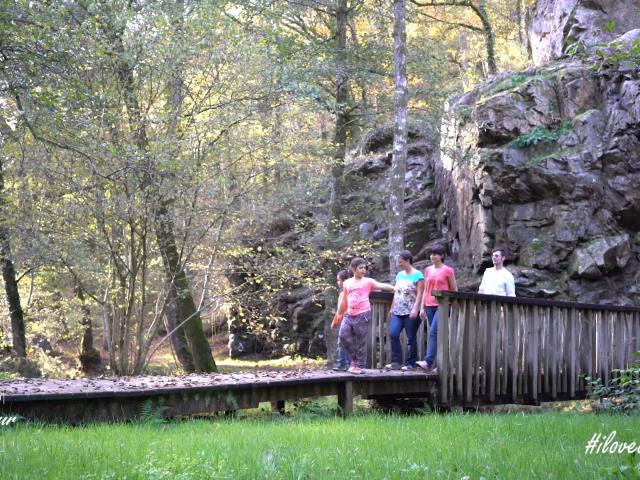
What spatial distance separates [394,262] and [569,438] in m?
8.65

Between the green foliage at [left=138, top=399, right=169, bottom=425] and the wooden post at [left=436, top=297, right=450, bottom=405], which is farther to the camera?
the wooden post at [left=436, top=297, right=450, bottom=405]

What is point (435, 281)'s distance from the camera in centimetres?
973

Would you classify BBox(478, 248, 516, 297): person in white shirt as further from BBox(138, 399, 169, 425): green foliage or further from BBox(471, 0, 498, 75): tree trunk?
BBox(471, 0, 498, 75): tree trunk

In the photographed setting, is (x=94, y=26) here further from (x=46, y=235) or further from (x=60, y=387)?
(x=60, y=387)

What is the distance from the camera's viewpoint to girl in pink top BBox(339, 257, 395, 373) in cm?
952

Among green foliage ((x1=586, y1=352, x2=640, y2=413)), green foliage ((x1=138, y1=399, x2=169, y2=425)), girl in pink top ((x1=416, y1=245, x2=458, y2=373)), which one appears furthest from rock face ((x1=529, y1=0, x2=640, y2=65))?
→ green foliage ((x1=138, y1=399, x2=169, y2=425))

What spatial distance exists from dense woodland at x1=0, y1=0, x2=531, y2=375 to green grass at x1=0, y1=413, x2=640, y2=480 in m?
3.99

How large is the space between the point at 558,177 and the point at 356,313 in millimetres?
9745

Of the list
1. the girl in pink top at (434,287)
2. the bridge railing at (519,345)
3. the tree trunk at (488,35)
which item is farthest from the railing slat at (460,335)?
the tree trunk at (488,35)

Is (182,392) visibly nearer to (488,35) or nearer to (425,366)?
(425,366)

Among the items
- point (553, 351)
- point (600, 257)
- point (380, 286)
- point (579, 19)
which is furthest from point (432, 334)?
point (579, 19)

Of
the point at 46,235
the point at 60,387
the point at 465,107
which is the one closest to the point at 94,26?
the point at 46,235

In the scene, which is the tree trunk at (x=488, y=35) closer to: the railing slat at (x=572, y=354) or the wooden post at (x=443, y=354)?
the railing slat at (x=572, y=354)

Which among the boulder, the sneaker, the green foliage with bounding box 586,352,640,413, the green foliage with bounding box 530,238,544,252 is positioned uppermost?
the green foliage with bounding box 530,238,544,252
